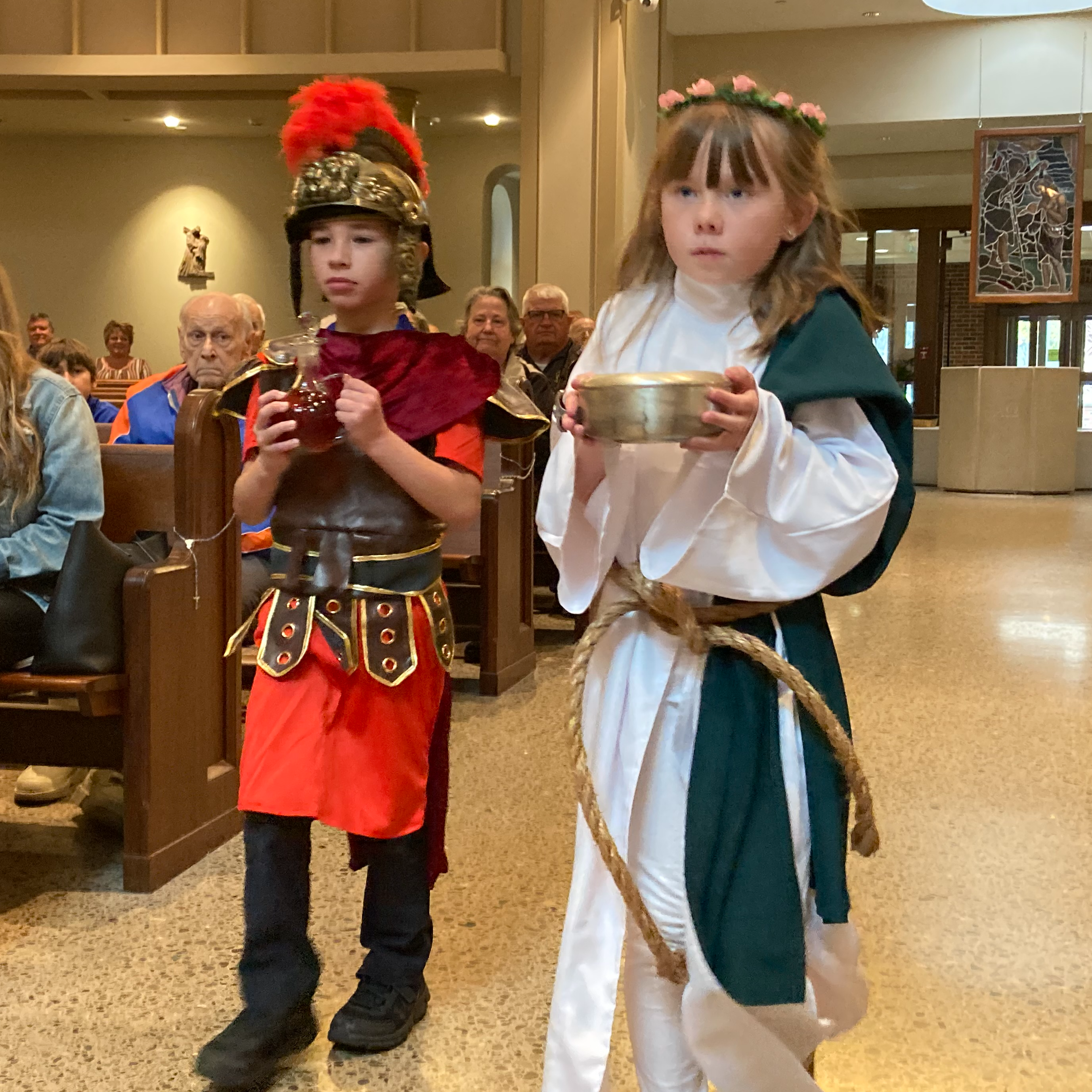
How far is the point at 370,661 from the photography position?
6.22 ft

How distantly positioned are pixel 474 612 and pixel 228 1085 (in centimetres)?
318

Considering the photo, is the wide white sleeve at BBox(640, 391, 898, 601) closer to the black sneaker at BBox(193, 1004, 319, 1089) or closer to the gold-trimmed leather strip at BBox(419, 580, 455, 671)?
the gold-trimmed leather strip at BBox(419, 580, 455, 671)

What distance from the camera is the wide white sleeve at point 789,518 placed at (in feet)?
4.46

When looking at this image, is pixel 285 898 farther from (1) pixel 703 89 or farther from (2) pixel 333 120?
(1) pixel 703 89

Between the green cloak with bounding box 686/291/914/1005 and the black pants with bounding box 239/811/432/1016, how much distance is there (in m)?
0.70

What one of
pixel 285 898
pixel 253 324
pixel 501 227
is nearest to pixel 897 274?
pixel 501 227

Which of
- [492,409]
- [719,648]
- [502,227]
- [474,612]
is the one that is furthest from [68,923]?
[502,227]

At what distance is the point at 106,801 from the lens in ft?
10.5

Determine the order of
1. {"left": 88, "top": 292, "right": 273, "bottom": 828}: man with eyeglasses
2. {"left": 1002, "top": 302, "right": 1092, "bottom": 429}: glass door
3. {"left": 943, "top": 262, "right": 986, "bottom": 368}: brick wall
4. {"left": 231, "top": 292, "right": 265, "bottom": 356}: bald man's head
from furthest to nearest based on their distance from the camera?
{"left": 943, "top": 262, "right": 986, "bottom": 368}: brick wall → {"left": 1002, "top": 302, "right": 1092, "bottom": 429}: glass door → {"left": 231, "top": 292, "right": 265, "bottom": 356}: bald man's head → {"left": 88, "top": 292, "right": 273, "bottom": 828}: man with eyeglasses

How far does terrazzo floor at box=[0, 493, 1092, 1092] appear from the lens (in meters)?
2.06

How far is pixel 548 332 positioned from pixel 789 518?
479cm

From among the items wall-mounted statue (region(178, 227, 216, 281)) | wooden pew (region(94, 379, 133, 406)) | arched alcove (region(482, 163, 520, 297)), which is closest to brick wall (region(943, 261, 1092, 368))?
arched alcove (region(482, 163, 520, 297))

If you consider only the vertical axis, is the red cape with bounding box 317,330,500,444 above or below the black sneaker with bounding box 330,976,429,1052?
above

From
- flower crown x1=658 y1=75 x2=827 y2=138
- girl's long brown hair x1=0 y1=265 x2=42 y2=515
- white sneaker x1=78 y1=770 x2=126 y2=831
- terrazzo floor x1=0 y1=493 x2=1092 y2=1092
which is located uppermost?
flower crown x1=658 y1=75 x2=827 y2=138
